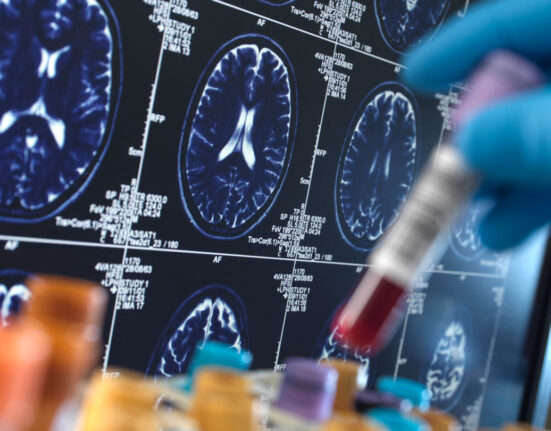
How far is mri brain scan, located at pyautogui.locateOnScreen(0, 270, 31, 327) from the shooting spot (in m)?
0.93

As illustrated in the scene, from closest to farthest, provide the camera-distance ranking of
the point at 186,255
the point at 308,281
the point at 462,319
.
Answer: the point at 186,255 → the point at 308,281 → the point at 462,319

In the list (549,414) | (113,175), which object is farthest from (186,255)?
(549,414)

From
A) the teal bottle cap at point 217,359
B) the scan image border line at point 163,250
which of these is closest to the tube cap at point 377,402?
the teal bottle cap at point 217,359

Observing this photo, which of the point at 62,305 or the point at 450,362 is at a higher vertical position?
the point at 62,305

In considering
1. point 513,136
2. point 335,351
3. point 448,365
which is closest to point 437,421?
point 513,136

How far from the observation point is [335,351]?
1.48 meters

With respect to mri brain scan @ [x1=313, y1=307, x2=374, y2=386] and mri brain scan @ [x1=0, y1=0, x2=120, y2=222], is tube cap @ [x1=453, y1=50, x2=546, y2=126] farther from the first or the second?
mri brain scan @ [x1=313, y1=307, x2=374, y2=386]

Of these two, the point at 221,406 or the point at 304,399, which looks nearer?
the point at 221,406

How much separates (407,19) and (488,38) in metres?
0.98

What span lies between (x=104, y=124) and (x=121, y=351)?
33 cm

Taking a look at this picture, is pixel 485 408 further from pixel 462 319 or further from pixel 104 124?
pixel 104 124

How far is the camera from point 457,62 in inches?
24.3

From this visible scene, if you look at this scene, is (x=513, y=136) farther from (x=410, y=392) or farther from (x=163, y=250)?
(x=163, y=250)

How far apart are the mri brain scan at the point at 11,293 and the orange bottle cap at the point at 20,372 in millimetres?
499
